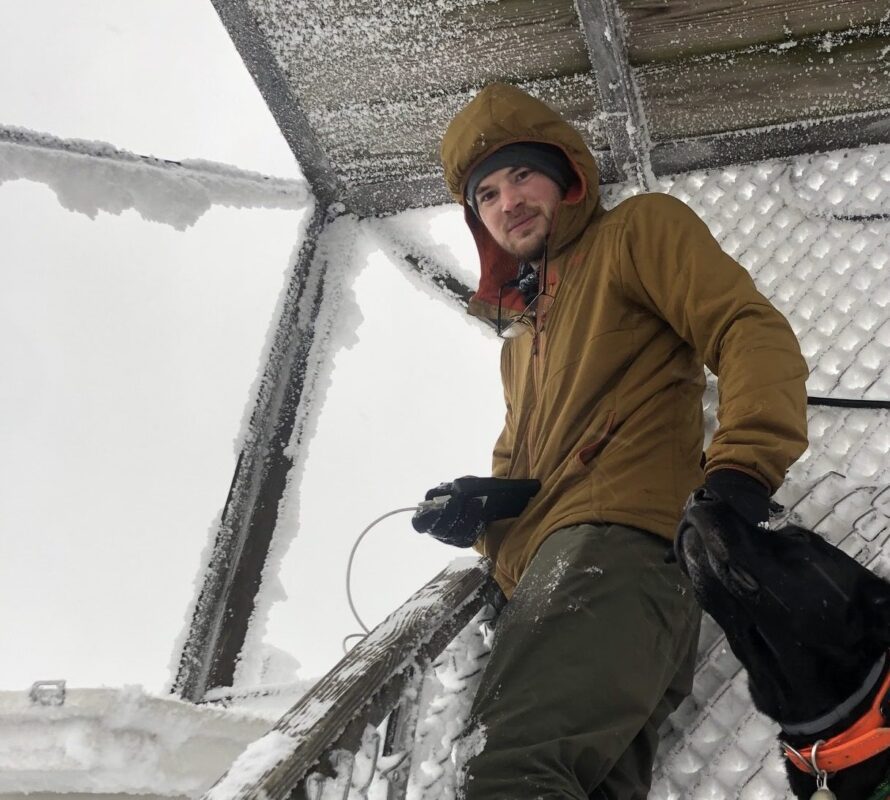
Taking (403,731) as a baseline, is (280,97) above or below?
above

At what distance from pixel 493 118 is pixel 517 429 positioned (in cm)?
88

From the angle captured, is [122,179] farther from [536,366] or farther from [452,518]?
[452,518]

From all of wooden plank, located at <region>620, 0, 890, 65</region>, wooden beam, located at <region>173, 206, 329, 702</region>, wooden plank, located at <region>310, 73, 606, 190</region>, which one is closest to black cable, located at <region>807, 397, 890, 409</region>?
wooden plank, located at <region>620, 0, 890, 65</region>

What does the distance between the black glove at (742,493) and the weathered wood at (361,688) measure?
24.6 inches

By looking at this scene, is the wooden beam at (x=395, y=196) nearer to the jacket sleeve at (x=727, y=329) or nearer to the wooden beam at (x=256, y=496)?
the wooden beam at (x=256, y=496)

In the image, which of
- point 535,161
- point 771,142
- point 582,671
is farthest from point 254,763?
point 771,142

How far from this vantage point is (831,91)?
2.49 metres

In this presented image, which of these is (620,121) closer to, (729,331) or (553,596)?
(729,331)

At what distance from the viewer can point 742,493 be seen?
132 cm

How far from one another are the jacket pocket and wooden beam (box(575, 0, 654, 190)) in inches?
50.8

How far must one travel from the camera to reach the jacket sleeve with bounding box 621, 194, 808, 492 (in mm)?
1385

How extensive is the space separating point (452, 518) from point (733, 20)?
1658 mm

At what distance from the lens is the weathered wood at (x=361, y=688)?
110cm

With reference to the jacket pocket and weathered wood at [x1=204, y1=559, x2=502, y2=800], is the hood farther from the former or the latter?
weathered wood at [x1=204, y1=559, x2=502, y2=800]
